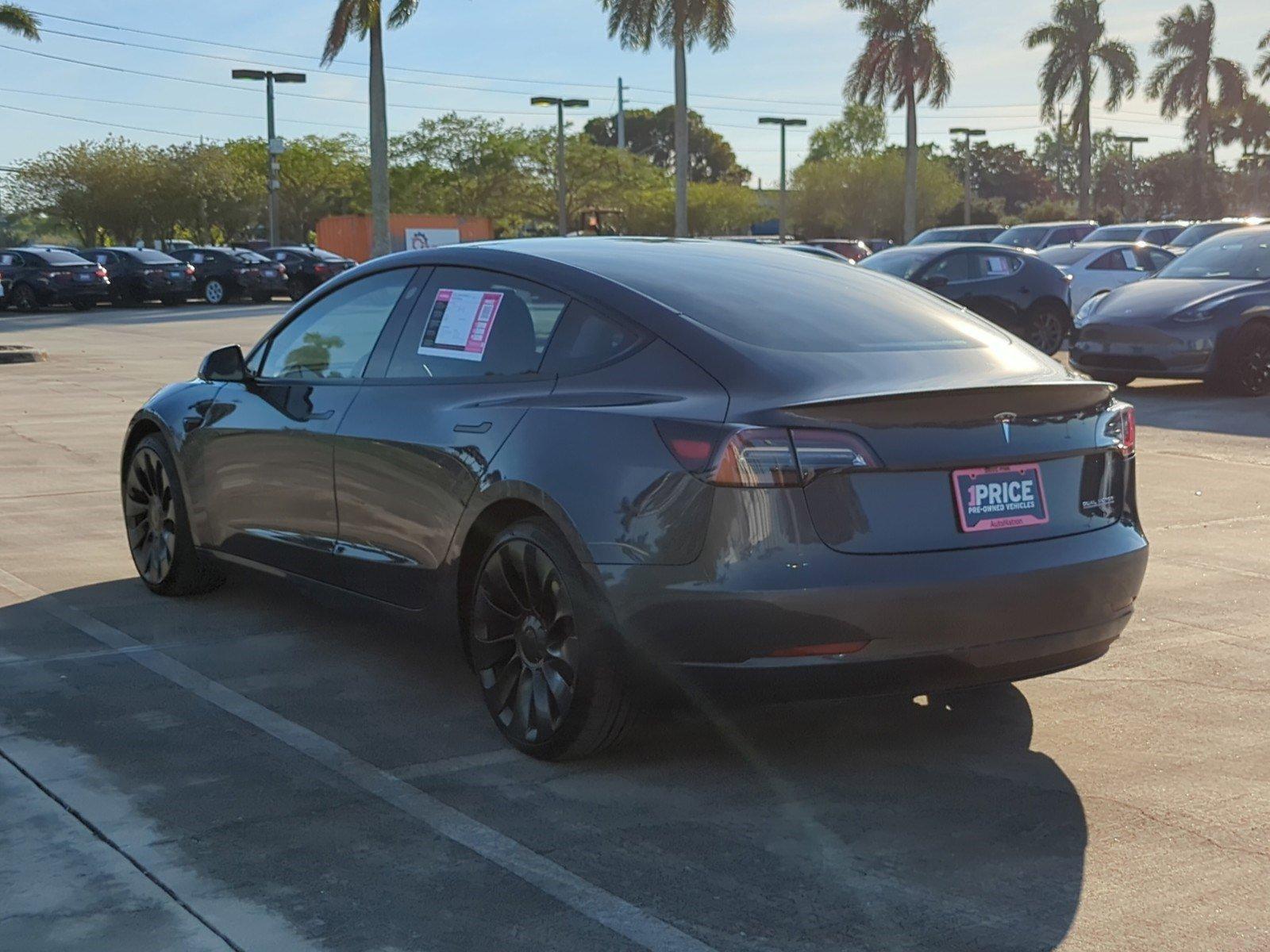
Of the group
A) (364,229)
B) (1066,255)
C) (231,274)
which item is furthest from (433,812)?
(364,229)

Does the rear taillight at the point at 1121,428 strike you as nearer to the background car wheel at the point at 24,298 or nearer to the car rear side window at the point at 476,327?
the car rear side window at the point at 476,327

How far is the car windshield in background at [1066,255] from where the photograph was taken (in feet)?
82.0

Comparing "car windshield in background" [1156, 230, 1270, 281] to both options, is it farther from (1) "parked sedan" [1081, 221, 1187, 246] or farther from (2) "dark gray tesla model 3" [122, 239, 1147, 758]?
(1) "parked sedan" [1081, 221, 1187, 246]

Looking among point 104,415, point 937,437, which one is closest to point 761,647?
point 937,437

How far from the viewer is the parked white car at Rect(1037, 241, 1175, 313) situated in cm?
2462

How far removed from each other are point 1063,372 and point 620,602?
5.01 ft

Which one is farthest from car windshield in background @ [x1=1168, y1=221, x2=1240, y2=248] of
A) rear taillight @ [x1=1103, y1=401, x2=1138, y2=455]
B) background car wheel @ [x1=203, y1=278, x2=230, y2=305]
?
rear taillight @ [x1=1103, y1=401, x2=1138, y2=455]

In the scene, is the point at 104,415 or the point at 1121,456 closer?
the point at 1121,456

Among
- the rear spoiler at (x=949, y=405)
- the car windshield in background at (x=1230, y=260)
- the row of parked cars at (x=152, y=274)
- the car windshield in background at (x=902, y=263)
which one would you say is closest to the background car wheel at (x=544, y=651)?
the rear spoiler at (x=949, y=405)

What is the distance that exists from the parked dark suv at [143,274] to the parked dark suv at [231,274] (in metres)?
1.23

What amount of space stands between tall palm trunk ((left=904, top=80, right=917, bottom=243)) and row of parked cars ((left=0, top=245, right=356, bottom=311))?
20951mm

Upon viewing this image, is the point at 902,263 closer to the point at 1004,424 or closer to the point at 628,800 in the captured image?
A: the point at 1004,424

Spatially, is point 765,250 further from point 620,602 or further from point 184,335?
point 184,335

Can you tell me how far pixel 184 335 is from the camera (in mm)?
27656
